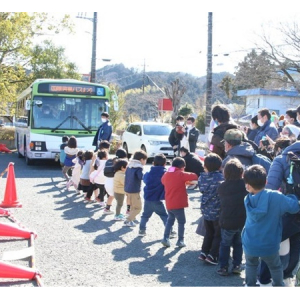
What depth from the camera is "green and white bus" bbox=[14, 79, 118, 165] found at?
17250 millimetres

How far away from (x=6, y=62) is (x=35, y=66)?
4.06m

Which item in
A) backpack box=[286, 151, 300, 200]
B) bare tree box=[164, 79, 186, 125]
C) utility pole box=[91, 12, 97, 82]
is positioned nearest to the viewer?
backpack box=[286, 151, 300, 200]

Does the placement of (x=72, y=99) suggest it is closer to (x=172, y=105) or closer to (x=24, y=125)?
(x=24, y=125)

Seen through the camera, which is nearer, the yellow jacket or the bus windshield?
the yellow jacket

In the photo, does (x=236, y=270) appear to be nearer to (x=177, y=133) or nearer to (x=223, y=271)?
(x=223, y=271)

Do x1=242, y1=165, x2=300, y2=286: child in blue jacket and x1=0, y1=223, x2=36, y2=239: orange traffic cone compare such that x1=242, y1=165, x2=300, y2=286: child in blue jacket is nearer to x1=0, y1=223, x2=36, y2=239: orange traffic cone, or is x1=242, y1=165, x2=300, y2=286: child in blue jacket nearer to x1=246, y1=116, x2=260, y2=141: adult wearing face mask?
x1=0, y1=223, x2=36, y2=239: orange traffic cone

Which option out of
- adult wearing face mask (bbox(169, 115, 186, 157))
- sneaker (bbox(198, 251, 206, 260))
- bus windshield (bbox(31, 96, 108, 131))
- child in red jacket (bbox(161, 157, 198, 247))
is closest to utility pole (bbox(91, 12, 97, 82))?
bus windshield (bbox(31, 96, 108, 131))

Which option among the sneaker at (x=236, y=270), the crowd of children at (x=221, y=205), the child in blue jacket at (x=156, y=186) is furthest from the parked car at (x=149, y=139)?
the sneaker at (x=236, y=270)

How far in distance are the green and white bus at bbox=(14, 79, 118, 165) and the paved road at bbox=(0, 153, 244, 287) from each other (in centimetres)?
640

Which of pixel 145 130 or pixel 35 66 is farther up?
pixel 35 66

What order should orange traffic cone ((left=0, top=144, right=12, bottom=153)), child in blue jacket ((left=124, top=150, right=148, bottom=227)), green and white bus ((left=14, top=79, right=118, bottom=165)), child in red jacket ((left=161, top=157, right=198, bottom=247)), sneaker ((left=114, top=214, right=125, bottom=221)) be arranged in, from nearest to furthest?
child in red jacket ((left=161, top=157, right=198, bottom=247)) < child in blue jacket ((left=124, top=150, right=148, bottom=227)) < sneaker ((left=114, top=214, right=125, bottom=221)) < green and white bus ((left=14, top=79, right=118, bottom=165)) < orange traffic cone ((left=0, top=144, right=12, bottom=153))

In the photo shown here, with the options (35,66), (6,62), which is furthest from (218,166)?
(35,66)

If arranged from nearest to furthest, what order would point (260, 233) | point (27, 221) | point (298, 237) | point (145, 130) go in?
point (260, 233) → point (298, 237) → point (27, 221) → point (145, 130)

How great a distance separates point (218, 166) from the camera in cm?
638
